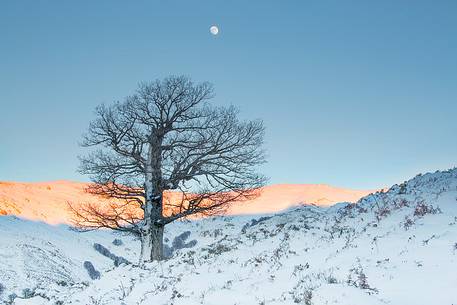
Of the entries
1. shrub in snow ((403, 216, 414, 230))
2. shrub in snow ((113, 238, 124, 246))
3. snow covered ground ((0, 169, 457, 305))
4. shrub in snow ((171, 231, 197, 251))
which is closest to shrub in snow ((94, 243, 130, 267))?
shrub in snow ((113, 238, 124, 246))

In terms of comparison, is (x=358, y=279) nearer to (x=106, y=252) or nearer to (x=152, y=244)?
(x=152, y=244)

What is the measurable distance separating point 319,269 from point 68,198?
43558mm

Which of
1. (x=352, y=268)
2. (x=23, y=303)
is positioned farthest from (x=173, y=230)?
(x=352, y=268)

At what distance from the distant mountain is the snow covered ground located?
10198mm

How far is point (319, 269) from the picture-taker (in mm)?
9891

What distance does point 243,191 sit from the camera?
1991 centimetres

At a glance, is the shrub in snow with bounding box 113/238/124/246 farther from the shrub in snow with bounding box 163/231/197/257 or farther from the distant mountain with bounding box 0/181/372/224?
the distant mountain with bounding box 0/181/372/224

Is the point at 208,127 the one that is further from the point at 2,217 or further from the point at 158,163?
the point at 2,217

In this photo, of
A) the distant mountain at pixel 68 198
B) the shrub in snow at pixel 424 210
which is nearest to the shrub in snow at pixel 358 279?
the shrub in snow at pixel 424 210

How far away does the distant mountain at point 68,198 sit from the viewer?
130ft

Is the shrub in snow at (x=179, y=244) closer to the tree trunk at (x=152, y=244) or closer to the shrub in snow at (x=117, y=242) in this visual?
the shrub in snow at (x=117, y=242)

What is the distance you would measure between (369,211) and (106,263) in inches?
803

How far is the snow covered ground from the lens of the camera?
25.2ft

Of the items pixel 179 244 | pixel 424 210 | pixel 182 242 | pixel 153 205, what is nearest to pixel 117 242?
pixel 179 244
